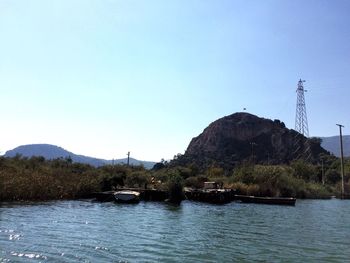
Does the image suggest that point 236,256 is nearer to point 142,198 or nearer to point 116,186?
point 142,198

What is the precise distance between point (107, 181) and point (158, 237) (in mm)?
37104

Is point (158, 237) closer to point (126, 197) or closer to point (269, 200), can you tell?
point (126, 197)

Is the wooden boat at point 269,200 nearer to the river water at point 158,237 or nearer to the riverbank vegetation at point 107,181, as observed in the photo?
the riverbank vegetation at point 107,181

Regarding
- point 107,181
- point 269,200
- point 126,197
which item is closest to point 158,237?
point 126,197

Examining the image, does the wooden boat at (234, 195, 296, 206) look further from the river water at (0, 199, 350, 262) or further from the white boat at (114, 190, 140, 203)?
the river water at (0, 199, 350, 262)

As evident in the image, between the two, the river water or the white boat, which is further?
the white boat

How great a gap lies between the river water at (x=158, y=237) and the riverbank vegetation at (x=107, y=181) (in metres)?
5.26

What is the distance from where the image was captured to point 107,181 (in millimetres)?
Answer: 62000

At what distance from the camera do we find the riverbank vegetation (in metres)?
44.7

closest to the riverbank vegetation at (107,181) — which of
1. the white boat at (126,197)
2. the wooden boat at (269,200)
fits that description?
the white boat at (126,197)

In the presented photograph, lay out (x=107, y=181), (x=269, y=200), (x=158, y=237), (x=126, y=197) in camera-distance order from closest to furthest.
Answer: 1. (x=158, y=237)
2. (x=126, y=197)
3. (x=107, y=181)
4. (x=269, y=200)

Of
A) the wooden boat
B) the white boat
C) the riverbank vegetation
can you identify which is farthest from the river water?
the wooden boat

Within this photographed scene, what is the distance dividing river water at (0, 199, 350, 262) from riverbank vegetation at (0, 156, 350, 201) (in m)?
5.26

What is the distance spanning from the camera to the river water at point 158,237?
2021cm
